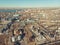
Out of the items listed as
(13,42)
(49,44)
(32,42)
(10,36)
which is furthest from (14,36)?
(49,44)

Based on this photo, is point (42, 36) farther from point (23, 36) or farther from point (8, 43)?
point (8, 43)

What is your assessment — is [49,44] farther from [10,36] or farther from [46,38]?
[10,36]

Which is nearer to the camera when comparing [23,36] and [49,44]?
[49,44]

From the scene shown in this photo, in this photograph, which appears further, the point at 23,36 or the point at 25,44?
the point at 23,36

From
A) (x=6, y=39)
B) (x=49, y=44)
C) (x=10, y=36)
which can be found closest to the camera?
(x=49, y=44)

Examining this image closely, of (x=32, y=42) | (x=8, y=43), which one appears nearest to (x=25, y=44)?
(x=32, y=42)

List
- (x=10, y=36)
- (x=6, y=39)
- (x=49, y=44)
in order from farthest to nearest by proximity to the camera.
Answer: (x=10, y=36)
(x=6, y=39)
(x=49, y=44)

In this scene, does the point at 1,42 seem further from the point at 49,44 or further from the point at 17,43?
the point at 49,44
